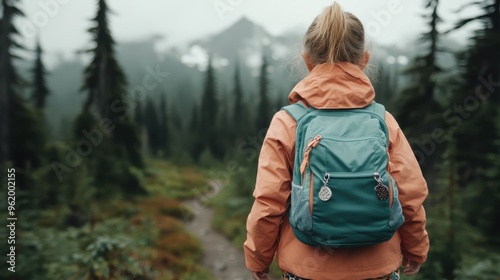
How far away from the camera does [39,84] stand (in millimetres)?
15266

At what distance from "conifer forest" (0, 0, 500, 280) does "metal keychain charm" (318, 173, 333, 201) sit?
0.85m

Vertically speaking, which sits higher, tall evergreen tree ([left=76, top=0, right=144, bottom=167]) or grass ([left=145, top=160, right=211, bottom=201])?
tall evergreen tree ([left=76, top=0, right=144, bottom=167])

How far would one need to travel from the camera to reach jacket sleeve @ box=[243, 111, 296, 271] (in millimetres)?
1914

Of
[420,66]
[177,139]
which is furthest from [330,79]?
[177,139]

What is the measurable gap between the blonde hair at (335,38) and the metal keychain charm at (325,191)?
646 mm

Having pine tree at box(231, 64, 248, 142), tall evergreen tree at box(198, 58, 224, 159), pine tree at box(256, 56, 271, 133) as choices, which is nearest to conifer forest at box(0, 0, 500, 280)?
pine tree at box(256, 56, 271, 133)

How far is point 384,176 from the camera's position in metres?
1.76

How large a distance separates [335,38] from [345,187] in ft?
2.65

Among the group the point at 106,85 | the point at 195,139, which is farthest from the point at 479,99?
the point at 195,139

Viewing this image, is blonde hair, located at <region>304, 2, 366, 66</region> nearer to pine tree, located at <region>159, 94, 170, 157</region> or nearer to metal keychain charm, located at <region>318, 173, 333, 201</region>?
metal keychain charm, located at <region>318, 173, 333, 201</region>

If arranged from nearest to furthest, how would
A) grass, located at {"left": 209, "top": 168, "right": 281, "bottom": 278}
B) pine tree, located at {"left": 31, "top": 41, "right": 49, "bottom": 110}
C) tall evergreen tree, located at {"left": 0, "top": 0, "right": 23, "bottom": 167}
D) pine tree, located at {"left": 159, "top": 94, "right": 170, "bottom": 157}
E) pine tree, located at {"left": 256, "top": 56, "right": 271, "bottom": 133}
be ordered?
tall evergreen tree, located at {"left": 0, "top": 0, "right": 23, "bottom": 167} < grass, located at {"left": 209, "top": 168, "right": 281, "bottom": 278} < pine tree, located at {"left": 31, "top": 41, "right": 49, "bottom": 110} < pine tree, located at {"left": 256, "top": 56, "right": 271, "bottom": 133} < pine tree, located at {"left": 159, "top": 94, "right": 170, "bottom": 157}

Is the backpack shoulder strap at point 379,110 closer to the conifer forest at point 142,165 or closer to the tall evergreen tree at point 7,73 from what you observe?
the conifer forest at point 142,165

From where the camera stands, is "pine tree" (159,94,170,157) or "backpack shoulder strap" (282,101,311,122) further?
"pine tree" (159,94,170,157)

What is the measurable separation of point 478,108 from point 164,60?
22.4 metres
